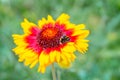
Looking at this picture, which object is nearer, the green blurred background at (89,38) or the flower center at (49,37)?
the flower center at (49,37)

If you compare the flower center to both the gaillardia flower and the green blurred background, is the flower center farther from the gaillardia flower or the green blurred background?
the green blurred background

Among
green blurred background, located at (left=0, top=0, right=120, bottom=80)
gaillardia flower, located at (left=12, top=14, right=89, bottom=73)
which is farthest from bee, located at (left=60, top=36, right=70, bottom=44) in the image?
green blurred background, located at (left=0, top=0, right=120, bottom=80)

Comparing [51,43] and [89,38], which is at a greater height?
[89,38]

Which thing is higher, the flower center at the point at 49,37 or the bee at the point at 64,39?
the flower center at the point at 49,37

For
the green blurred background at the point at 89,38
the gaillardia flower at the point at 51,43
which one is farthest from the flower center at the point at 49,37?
the green blurred background at the point at 89,38

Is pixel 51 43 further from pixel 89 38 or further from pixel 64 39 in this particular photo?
pixel 89 38

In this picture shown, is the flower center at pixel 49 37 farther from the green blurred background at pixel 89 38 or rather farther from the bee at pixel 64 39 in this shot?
the green blurred background at pixel 89 38

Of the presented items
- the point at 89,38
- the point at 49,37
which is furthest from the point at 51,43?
the point at 89,38
